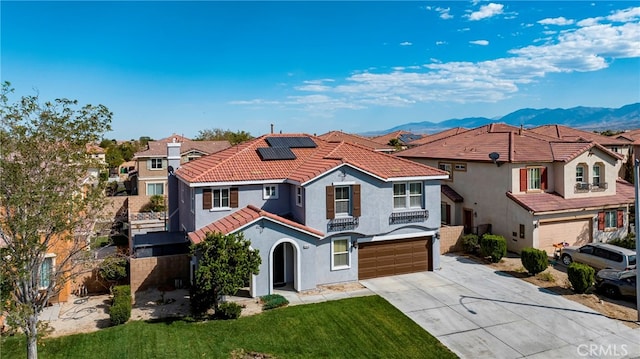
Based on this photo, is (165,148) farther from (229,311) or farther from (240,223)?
(229,311)

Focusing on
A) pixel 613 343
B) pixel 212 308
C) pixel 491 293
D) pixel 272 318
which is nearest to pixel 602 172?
pixel 491 293

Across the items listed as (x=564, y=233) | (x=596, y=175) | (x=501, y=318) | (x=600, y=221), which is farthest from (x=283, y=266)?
(x=596, y=175)

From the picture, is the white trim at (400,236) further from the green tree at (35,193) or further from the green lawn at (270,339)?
the green tree at (35,193)

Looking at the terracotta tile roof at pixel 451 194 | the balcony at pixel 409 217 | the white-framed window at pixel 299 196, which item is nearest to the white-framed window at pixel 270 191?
the white-framed window at pixel 299 196

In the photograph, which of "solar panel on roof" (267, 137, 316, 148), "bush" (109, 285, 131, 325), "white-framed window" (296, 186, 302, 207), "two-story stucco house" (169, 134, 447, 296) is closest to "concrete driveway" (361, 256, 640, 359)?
"two-story stucco house" (169, 134, 447, 296)

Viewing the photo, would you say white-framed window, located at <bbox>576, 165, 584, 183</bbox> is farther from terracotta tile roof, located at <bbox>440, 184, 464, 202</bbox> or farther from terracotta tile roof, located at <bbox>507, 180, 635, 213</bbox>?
terracotta tile roof, located at <bbox>440, 184, 464, 202</bbox>
